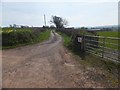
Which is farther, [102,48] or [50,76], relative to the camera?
[102,48]

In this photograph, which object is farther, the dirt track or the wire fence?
the wire fence

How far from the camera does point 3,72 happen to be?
7836 millimetres

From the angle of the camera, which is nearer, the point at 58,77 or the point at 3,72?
the point at 58,77

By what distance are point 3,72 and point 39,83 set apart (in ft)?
7.30

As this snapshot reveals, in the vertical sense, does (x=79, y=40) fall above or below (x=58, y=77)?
above

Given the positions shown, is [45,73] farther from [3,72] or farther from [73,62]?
[73,62]

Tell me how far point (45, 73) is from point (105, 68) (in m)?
2.48

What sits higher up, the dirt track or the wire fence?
the wire fence

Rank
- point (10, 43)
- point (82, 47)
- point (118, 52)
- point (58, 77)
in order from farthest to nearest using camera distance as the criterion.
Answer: point (10, 43)
point (82, 47)
point (118, 52)
point (58, 77)

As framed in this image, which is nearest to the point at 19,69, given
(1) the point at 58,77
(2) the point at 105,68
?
(1) the point at 58,77

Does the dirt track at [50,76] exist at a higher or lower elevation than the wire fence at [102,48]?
lower

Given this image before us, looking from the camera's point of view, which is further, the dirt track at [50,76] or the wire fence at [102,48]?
the wire fence at [102,48]

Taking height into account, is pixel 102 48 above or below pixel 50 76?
above

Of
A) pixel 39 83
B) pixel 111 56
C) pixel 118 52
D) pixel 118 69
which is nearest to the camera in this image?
pixel 39 83
